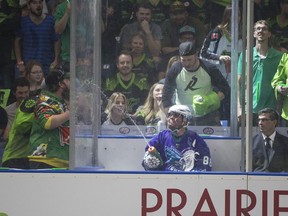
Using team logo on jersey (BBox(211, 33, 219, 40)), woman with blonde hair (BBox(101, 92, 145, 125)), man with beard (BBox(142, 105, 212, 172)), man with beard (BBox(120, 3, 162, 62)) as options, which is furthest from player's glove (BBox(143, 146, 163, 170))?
team logo on jersey (BBox(211, 33, 219, 40))

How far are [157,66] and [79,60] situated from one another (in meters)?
0.55

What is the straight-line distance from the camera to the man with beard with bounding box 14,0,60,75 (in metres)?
7.79

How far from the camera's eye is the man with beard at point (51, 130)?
19.0 ft

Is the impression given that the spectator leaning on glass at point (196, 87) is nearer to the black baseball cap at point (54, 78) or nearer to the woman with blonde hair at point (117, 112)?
the woman with blonde hair at point (117, 112)

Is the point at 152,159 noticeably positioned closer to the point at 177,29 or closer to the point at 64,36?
the point at 177,29

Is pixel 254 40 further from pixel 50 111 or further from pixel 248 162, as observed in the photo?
pixel 50 111

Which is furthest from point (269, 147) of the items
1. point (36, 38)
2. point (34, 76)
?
point (36, 38)

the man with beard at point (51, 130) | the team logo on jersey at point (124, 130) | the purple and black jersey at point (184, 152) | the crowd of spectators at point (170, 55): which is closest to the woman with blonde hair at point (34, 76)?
the man with beard at point (51, 130)

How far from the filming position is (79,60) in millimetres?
5754

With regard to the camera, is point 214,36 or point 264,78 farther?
point 214,36

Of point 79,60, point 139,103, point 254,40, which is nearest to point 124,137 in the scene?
point 139,103

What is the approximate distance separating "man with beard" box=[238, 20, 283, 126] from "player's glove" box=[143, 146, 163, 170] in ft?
2.18

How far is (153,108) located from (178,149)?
1.26 ft

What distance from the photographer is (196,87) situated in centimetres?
584
